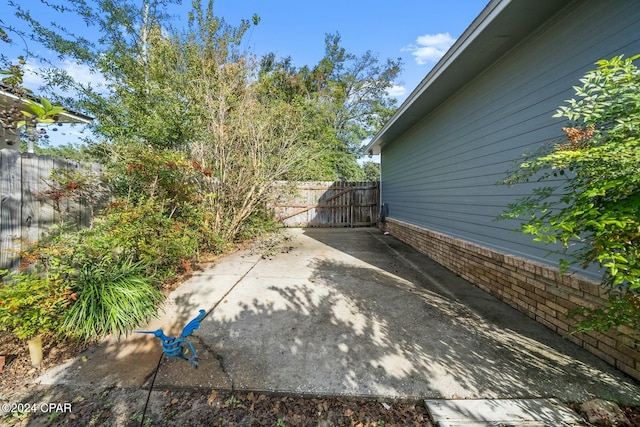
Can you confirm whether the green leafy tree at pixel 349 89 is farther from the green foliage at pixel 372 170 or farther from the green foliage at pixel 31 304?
the green foliage at pixel 31 304

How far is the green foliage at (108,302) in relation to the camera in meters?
2.33

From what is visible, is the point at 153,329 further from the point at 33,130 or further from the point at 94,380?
the point at 33,130

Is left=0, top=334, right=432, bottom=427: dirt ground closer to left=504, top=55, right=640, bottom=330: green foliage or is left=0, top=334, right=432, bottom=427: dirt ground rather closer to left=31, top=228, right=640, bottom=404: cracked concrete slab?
left=31, top=228, right=640, bottom=404: cracked concrete slab

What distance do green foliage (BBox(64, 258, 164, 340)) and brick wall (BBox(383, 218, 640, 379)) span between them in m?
3.44

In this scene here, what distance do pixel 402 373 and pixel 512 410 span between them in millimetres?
683

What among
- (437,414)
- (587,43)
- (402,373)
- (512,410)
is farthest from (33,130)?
(587,43)

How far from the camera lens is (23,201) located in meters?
2.60

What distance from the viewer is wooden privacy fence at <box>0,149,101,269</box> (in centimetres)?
246

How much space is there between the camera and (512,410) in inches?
64.6

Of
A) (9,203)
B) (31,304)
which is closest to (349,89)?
(9,203)

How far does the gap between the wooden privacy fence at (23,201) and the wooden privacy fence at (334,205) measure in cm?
763

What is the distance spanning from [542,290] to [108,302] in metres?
4.40

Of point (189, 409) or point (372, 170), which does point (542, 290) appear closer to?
point (189, 409)

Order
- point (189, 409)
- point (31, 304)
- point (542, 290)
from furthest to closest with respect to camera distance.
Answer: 1. point (542, 290)
2. point (31, 304)
3. point (189, 409)
